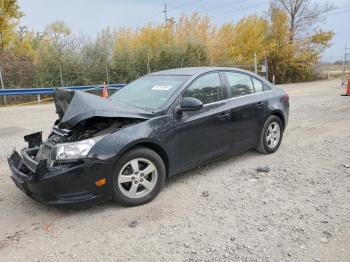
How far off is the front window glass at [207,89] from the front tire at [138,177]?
1.05 metres

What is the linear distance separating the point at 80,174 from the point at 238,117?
2.60 m

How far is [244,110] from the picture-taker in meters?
5.21

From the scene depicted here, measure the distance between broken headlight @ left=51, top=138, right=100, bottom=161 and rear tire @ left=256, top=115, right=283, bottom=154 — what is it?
3.15 m

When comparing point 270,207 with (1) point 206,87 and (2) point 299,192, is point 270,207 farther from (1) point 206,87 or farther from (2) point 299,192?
(1) point 206,87

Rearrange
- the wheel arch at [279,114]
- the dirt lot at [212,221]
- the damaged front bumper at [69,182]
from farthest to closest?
the wheel arch at [279,114]
the damaged front bumper at [69,182]
the dirt lot at [212,221]

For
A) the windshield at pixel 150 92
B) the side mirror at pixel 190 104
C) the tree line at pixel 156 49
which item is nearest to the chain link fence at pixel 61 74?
the tree line at pixel 156 49

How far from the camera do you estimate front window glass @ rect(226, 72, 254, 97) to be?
5.21m

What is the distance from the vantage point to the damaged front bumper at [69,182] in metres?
3.52

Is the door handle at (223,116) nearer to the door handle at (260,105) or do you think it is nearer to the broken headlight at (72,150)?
the door handle at (260,105)

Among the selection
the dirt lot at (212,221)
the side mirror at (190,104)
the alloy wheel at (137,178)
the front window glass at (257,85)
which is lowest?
the dirt lot at (212,221)

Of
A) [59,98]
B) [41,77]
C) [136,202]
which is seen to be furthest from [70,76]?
[136,202]

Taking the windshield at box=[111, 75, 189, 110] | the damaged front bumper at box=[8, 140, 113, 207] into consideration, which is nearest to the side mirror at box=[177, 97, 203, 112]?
the windshield at box=[111, 75, 189, 110]

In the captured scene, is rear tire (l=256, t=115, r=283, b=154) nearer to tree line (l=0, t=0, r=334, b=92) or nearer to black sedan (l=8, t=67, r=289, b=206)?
black sedan (l=8, t=67, r=289, b=206)

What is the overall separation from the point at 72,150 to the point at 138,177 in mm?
835
